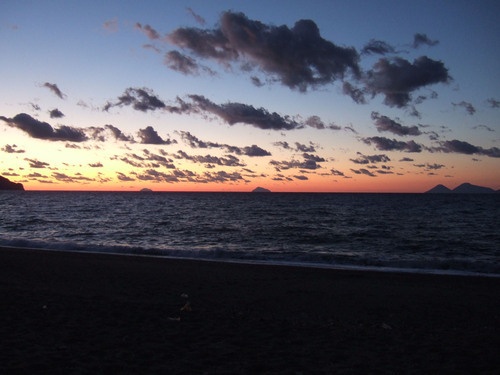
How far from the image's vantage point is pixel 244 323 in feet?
29.2

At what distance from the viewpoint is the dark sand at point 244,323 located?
6.51m

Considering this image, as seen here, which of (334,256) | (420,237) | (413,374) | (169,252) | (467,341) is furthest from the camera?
(420,237)

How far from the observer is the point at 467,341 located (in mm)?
7906

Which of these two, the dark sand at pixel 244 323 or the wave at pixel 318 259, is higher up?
the dark sand at pixel 244 323

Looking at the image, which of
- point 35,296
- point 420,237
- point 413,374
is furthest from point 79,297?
point 420,237

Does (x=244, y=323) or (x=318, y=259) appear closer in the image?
(x=244, y=323)

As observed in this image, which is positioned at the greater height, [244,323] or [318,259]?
[244,323]

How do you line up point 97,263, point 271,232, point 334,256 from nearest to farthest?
point 97,263, point 334,256, point 271,232

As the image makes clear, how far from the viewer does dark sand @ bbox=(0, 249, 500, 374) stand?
6512 millimetres

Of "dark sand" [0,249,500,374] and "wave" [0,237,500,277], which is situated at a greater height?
"dark sand" [0,249,500,374]

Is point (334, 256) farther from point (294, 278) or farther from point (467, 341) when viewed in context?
point (467, 341)

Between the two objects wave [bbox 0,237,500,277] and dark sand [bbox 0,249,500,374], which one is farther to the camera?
wave [bbox 0,237,500,277]

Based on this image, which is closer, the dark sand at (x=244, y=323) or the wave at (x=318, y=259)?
the dark sand at (x=244, y=323)

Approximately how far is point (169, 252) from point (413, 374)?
20180 millimetres
